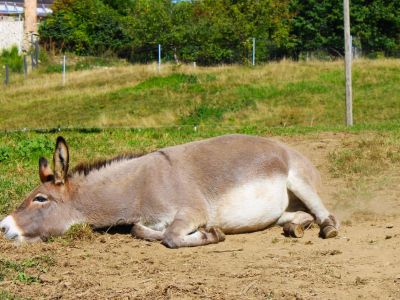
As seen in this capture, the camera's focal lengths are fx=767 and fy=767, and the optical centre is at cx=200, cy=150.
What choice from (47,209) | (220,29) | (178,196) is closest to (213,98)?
(178,196)

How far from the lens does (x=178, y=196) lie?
7.56 meters

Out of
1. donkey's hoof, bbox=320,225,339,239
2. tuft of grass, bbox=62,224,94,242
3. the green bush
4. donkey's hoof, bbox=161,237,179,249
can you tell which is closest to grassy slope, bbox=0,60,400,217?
tuft of grass, bbox=62,224,94,242

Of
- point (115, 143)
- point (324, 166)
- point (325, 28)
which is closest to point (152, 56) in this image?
point (325, 28)

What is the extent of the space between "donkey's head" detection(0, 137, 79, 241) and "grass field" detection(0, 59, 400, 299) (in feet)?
0.71

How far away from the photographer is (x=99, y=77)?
32.0 metres

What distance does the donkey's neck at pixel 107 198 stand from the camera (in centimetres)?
762

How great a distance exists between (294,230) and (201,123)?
47.4ft

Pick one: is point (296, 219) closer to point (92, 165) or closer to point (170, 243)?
point (170, 243)

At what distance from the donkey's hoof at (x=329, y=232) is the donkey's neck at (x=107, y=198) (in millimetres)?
1852

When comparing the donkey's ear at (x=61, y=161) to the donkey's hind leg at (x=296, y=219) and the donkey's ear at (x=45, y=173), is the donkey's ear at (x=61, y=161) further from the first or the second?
the donkey's hind leg at (x=296, y=219)

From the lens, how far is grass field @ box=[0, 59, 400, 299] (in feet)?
23.6

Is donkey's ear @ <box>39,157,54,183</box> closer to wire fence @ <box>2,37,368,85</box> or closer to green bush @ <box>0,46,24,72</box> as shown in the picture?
wire fence @ <box>2,37,368,85</box>

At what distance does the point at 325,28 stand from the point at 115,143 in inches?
1397

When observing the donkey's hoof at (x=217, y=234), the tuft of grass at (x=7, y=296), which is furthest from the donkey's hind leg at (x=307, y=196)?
the tuft of grass at (x=7, y=296)
